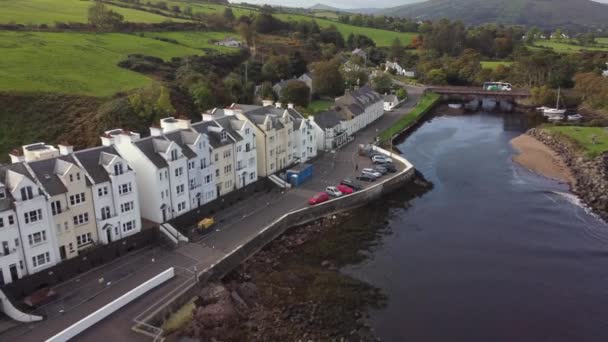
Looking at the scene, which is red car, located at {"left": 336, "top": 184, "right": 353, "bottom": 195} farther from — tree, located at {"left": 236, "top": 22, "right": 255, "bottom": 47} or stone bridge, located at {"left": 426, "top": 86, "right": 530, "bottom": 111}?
tree, located at {"left": 236, "top": 22, "right": 255, "bottom": 47}

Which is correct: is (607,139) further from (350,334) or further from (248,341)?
(248,341)

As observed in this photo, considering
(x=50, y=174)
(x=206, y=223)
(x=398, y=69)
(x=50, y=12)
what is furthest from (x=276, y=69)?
(x=50, y=174)

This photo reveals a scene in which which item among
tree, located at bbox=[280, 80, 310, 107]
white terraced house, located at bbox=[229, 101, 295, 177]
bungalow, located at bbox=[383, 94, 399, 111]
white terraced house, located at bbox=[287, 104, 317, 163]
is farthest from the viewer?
bungalow, located at bbox=[383, 94, 399, 111]

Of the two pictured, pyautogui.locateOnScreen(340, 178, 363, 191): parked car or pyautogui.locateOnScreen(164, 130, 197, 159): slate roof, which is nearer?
pyautogui.locateOnScreen(164, 130, 197, 159): slate roof

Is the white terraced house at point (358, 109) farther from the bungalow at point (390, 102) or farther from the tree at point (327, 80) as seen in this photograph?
the tree at point (327, 80)

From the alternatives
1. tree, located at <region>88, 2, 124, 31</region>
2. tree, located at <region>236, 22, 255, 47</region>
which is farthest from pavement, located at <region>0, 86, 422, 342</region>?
tree, located at <region>236, 22, 255, 47</region>

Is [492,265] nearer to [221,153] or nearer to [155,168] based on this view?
[221,153]
